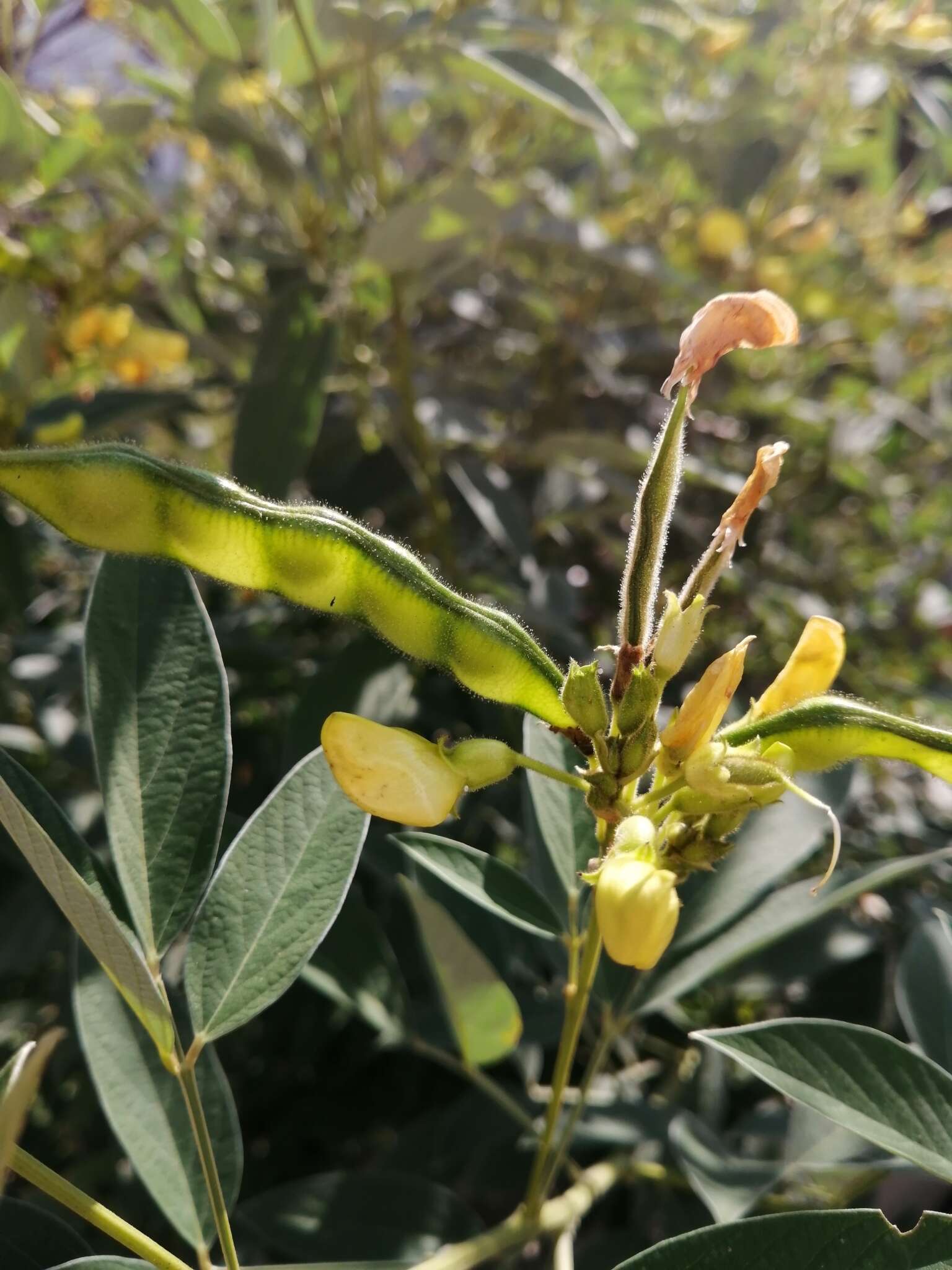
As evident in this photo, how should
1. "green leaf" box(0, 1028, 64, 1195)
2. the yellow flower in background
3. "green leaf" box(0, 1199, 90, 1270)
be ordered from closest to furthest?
1. "green leaf" box(0, 1028, 64, 1195)
2. "green leaf" box(0, 1199, 90, 1270)
3. the yellow flower in background

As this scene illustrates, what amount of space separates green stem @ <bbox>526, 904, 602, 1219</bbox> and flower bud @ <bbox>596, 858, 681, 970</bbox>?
0.08 meters

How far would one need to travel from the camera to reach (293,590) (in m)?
0.49

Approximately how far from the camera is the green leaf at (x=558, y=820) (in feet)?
2.31

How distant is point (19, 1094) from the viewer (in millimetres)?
367

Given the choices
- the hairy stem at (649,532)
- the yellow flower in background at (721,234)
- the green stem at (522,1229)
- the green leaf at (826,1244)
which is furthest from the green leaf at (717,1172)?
the yellow flower in background at (721,234)

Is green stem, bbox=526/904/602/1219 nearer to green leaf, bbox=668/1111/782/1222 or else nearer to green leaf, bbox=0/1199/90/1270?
green leaf, bbox=668/1111/782/1222

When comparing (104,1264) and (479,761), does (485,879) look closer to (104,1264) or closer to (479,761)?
(479,761)

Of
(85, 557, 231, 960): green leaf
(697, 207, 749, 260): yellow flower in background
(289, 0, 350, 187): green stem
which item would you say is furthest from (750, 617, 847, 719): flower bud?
(697, 207, 749, 260): yellow flower in background

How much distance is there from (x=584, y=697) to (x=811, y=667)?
159 millimetres

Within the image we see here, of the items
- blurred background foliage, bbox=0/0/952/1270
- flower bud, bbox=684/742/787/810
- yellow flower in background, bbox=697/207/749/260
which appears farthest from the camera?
yellow flower in background, bbox=697/207/749/260

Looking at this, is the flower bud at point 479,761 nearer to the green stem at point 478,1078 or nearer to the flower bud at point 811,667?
the flower bud at point 811,667

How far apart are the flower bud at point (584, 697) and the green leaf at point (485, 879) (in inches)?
6.4

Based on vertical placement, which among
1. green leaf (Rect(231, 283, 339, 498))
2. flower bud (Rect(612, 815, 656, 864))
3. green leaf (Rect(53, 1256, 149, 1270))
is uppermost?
green leaf (Rect(231, 283, 339, 498))

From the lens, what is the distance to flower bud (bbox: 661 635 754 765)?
0.50m
